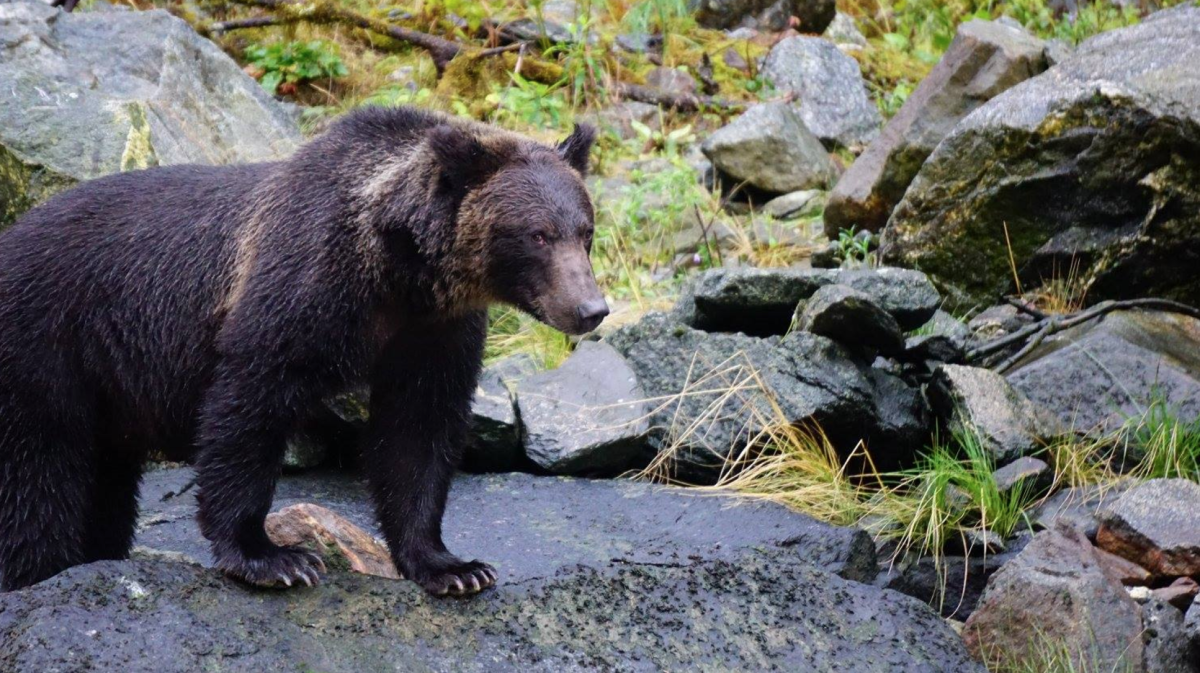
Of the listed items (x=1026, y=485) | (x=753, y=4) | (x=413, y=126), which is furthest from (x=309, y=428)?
(x=753, y=4)

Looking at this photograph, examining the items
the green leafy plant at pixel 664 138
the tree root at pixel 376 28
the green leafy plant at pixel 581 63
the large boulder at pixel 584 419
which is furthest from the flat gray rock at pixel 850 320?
the tree root at pixel 376 28

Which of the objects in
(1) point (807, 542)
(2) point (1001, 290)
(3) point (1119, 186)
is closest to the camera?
(1) point (807, 542)

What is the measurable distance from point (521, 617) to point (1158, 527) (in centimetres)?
304

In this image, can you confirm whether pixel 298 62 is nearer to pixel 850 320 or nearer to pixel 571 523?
pixel 850 320

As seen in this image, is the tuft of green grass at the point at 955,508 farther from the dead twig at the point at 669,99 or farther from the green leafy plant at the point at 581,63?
the dead twig at the point at 669,99

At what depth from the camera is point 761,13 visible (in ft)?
48.9

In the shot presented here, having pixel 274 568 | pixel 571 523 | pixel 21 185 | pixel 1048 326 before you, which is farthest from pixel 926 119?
pixel 274 568

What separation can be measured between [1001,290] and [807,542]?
3.10 meters

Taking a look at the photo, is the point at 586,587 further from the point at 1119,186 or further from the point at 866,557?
the point at 1119,186

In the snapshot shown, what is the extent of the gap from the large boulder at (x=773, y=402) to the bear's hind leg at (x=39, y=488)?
10.3 ft

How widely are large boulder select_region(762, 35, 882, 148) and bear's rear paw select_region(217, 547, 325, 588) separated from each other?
876cm

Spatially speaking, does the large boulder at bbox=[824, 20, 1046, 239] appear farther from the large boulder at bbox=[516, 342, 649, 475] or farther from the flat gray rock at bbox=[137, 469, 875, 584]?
the flat gray rock at bbox=[137, 469, 875, 584]

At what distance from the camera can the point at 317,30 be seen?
489 inches

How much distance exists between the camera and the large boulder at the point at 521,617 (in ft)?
13.7
